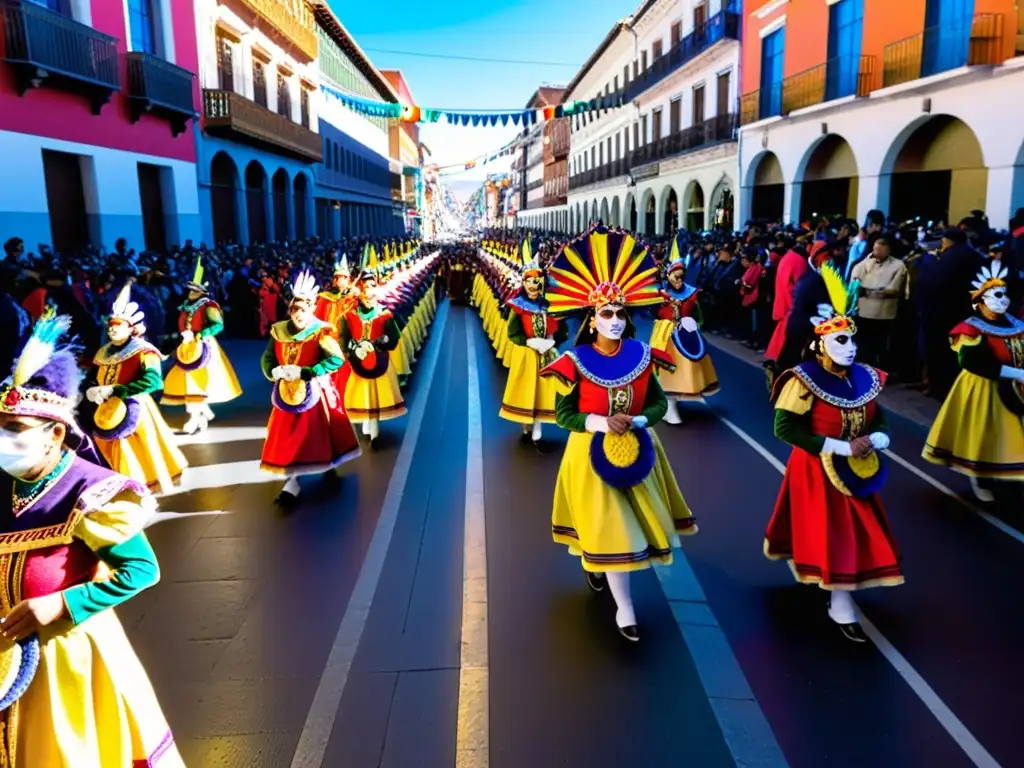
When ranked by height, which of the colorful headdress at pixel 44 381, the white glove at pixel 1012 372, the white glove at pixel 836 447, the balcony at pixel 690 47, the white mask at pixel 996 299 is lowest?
the white glove at pixel 836 447

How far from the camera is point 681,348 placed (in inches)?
369

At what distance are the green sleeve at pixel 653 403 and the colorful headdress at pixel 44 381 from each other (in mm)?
2961

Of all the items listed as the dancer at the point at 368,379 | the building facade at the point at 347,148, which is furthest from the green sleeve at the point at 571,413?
the building facade at the point at 347,148

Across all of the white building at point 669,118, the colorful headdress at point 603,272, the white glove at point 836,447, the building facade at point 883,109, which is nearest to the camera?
the white glove at point 836,447

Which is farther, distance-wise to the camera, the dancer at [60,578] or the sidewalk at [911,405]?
the sidewalk at [911,405]

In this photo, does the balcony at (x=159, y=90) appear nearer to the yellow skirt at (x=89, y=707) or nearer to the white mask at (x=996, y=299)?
the white mask at (x=996, y=299)

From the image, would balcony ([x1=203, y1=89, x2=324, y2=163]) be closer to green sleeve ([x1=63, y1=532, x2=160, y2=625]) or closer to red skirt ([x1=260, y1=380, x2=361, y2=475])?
red skirt ([x1=260, y1=380, x2=361, y2=475])

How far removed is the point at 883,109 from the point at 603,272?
611 inches

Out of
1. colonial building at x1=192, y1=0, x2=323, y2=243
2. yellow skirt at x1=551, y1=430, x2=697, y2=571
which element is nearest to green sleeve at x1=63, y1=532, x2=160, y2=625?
yellow skirt at x1=551, y1=430, x2=697, y2=571

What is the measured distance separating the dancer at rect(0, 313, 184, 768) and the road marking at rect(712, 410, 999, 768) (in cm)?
330

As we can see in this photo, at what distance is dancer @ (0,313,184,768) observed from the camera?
8.50 ft

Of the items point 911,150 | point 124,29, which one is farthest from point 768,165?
point 124,29

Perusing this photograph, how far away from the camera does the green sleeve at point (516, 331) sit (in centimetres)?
853

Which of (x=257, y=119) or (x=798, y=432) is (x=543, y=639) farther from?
(x=257, y=119)
